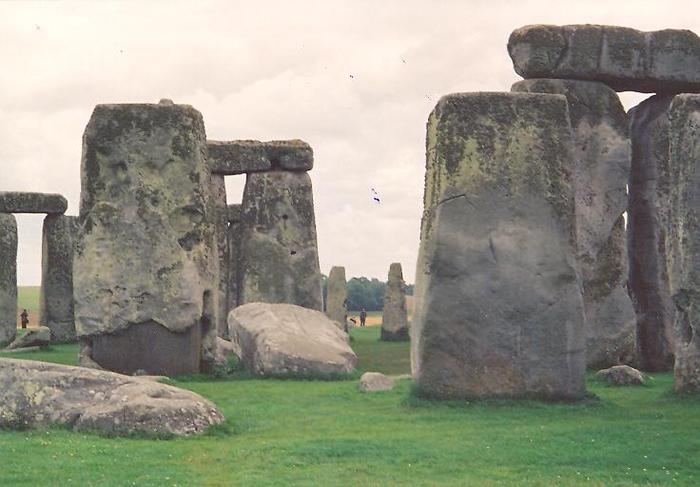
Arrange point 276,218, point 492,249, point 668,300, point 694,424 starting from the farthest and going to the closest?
point 276,218 < point 668,300 < point 492,249 < point 694,424

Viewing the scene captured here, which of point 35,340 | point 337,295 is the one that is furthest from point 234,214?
point 35,340

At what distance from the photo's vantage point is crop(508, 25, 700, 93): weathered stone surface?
19.1m

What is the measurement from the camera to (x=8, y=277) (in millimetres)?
28266

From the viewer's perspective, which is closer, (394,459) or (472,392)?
(394,459)

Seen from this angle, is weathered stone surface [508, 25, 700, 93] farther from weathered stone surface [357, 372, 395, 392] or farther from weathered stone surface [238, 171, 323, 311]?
weathered stone surface [238, 171, 323, 311]

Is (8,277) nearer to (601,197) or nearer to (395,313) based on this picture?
(395,313)

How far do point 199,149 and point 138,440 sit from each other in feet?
23.5

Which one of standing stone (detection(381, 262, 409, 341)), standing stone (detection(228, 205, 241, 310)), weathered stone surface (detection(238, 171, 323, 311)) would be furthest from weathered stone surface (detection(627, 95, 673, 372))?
standing stone (detection(381, 262, 409, 341))

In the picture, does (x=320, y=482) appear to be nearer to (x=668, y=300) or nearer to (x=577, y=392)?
(x=577, y=392)

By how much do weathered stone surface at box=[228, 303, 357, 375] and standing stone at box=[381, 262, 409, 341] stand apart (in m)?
9.89

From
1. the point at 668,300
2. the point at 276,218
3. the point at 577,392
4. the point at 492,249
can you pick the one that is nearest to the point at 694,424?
the point at 577,392

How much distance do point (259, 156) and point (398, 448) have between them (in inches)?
695

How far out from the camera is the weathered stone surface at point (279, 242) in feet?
89.1

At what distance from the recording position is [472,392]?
13172 millimetres
